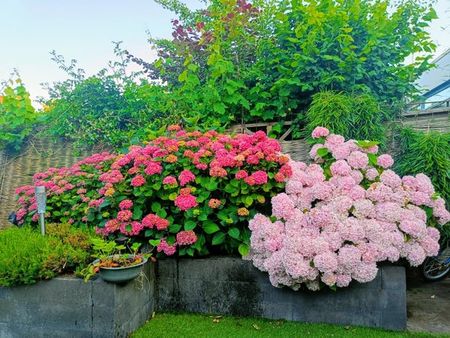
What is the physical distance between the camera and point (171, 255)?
2.51 meters

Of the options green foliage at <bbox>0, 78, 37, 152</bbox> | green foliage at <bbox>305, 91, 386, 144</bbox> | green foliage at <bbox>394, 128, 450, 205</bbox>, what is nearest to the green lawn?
green foliage at <bbox>394, 128, 450, 205</bbox>

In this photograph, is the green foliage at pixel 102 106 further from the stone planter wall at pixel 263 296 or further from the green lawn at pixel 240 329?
the green lawn at pixel 240 329

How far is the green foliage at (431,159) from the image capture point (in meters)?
2.80

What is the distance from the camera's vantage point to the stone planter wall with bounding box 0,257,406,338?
1.98 m

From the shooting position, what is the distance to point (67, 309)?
6.57 ft

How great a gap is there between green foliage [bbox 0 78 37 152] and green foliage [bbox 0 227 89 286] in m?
2.52

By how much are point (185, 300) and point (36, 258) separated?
1099 millimetres

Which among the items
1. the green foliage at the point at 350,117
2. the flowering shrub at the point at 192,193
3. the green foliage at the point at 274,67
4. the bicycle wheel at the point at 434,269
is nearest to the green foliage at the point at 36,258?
the flowering shrub at the point at 192,193

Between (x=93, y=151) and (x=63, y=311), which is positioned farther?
(x=93, y=151)

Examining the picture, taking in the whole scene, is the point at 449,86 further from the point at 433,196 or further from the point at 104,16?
the point at 104,16

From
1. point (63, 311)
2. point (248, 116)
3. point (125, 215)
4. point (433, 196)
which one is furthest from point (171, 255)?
point (433, 196)

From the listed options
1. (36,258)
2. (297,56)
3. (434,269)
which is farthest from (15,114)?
(434,269)

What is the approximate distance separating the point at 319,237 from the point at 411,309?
1068 mm

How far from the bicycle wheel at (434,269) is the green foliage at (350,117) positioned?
4.15ft
